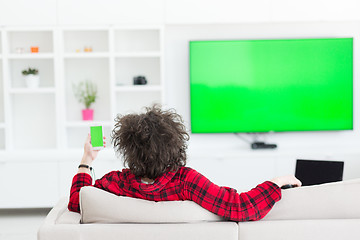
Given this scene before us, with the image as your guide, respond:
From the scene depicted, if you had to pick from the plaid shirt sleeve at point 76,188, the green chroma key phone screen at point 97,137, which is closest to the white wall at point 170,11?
the green chroma key phone screen at point 97,137

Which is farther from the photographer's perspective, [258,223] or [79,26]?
[79,26]

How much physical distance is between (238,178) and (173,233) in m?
3.07

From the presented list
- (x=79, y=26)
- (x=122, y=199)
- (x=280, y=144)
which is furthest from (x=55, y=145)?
(x=122, y=199)

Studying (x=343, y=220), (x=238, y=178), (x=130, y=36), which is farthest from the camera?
(x=130, y=36)

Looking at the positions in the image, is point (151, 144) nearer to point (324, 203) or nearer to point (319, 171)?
point (324, 203)

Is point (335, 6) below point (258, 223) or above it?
above

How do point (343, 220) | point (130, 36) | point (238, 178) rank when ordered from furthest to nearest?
point (130, 36) → point (238, 178) → point (343, 220)

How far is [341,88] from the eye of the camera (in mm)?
4828

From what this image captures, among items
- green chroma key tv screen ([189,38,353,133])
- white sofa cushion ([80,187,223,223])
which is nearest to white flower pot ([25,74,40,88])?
green chroma key tv screen ([189,38,353,133])

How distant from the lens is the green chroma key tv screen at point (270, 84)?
4.77 metres

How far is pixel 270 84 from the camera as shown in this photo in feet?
15.8

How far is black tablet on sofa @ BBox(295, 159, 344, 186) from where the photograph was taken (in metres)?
2.47

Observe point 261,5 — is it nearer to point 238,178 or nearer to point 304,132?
point 304,132

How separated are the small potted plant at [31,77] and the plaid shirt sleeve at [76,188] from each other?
314 centimetres
